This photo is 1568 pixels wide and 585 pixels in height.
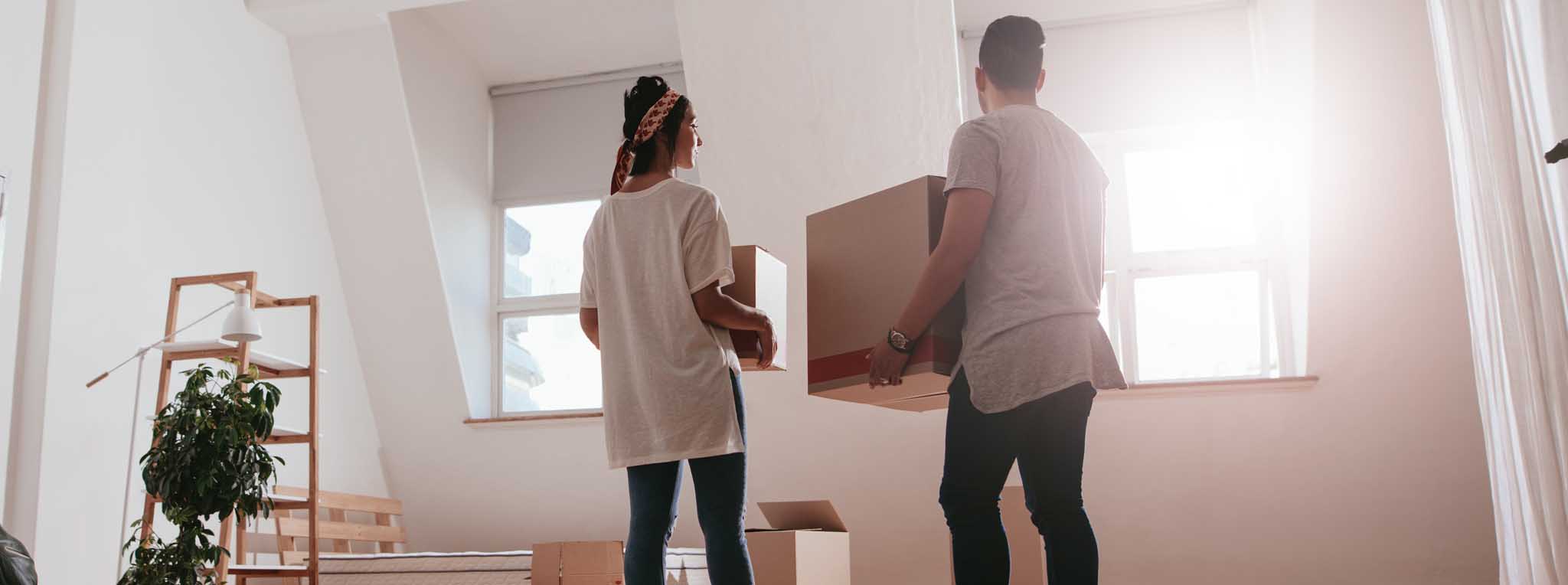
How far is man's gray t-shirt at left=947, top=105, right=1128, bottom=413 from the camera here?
4.91 feet

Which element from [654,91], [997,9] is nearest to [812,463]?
[997,9]

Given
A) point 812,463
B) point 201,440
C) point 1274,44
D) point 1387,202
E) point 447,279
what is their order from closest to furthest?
point 201,440 < point 1387,202 < point 1274,44 < point 812,463 < point 447,279

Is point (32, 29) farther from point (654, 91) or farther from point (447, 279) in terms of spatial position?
point (654, 91)

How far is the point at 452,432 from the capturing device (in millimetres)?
4258

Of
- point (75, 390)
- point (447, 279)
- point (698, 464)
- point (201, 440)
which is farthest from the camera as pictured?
point (447, 279)

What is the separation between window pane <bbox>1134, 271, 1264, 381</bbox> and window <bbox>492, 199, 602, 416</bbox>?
2.10 m

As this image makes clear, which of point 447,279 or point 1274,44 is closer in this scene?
point 1274,44

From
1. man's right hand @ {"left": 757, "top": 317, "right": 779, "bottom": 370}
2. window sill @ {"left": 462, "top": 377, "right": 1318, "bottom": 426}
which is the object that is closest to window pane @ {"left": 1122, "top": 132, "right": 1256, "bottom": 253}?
window sill @ {"left": 462, "top": 377, "right": 1318, "bottom": 426}

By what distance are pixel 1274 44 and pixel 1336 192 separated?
0.54m

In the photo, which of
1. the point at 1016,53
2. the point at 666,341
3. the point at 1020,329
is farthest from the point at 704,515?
the point at 1016,53

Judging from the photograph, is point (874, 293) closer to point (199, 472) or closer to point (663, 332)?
point (663, 332)

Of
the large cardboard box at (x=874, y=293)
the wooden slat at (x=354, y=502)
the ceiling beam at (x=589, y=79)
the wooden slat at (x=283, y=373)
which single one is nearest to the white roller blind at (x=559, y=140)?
the ceiling beam at (x=589, y=79)

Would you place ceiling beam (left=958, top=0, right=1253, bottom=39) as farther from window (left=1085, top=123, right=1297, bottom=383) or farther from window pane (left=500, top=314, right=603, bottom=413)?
window pane (left=500, top=314, right=603, bottom=413)

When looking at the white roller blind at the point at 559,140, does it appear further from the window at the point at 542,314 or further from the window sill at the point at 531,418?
the window sill at the point at 531,418
